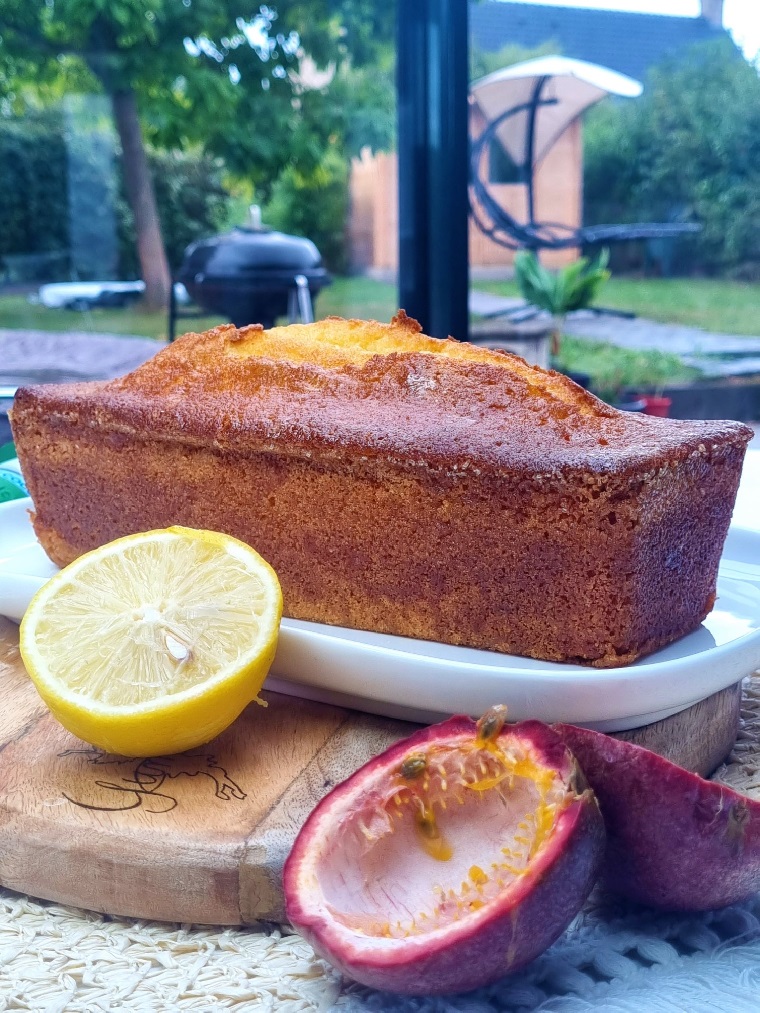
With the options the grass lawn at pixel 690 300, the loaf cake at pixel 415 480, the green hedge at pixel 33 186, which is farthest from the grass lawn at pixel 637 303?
the loaf cake at pixel 415 480

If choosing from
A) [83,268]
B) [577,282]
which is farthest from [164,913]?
[577,282]

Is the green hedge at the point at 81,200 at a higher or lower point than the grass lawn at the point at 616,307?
higher

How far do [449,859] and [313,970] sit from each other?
16 centimetres

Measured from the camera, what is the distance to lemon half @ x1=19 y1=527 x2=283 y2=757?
45.0 inches

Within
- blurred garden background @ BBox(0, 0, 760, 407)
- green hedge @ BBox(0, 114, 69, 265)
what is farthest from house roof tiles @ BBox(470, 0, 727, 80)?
green hedge @ BBox(0, 114, 69, 265)

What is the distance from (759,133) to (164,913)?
11.0 feet

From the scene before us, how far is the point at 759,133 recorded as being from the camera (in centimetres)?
352

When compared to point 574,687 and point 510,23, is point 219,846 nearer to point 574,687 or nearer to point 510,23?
point 574,687

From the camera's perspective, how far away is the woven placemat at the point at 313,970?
89 cm

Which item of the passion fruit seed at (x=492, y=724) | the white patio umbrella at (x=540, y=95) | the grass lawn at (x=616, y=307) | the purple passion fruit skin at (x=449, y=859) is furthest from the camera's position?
the white patio umbrella at (x=540, y=95)

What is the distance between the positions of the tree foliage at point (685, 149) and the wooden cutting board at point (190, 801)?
8.45 feet

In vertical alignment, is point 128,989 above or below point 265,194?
below
